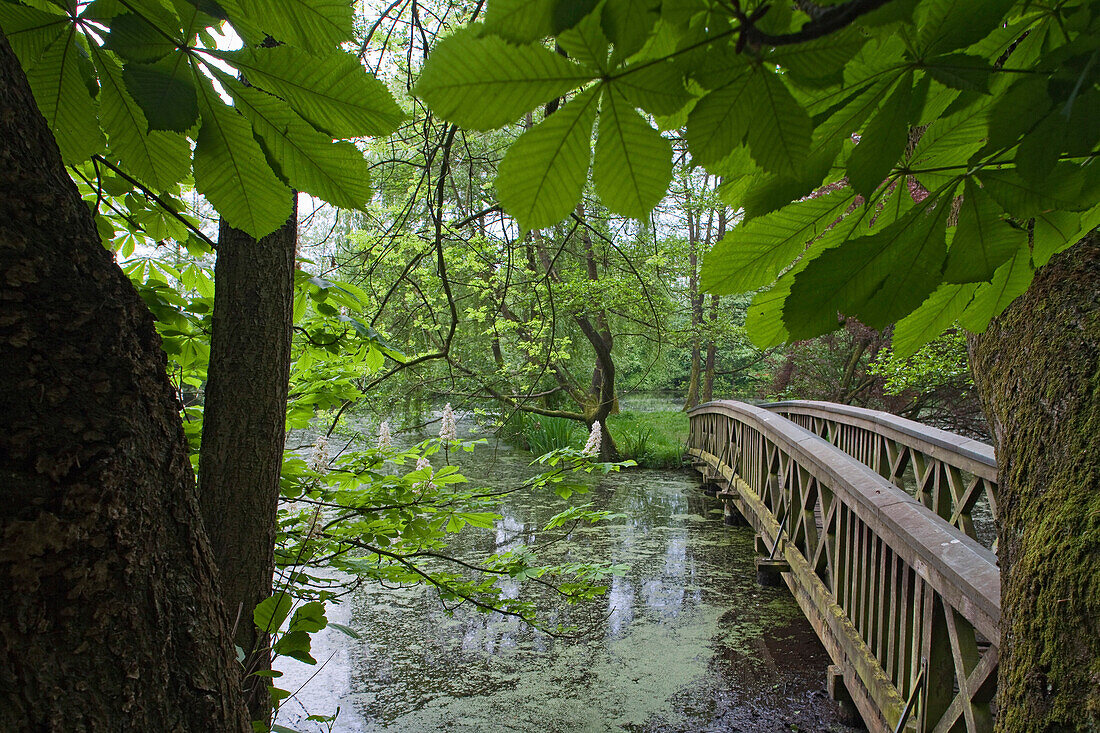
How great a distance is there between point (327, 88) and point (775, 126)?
17.0 inches

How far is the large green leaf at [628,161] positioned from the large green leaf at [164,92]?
15.7 inches

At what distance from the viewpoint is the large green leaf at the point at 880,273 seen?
0.46 metres

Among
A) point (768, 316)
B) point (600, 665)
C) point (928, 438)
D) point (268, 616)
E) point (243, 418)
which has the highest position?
point (768, 316)

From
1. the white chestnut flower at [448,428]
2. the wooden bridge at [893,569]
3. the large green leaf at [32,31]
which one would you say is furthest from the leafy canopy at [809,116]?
the white chestnut flower at [448,428]

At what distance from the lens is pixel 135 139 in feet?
2.16

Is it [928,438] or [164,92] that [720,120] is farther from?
[928,438]

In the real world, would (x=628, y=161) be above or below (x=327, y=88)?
below

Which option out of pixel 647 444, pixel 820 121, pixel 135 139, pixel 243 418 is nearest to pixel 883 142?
pixel 820 121

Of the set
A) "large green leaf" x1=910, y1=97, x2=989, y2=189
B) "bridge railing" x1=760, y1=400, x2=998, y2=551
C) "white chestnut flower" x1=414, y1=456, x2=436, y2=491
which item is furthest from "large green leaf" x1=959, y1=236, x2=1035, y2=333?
"white chestnut flower" x1=414, y1=456, x2=436, y2=491

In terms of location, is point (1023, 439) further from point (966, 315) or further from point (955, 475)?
point (955, 475)

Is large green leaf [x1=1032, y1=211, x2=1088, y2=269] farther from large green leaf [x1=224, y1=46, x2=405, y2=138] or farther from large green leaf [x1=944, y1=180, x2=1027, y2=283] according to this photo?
large green leaf [x1=224, y1=46, x2=405, y2=138]

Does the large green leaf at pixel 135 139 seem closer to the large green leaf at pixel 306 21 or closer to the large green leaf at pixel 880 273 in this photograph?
the large green leaf at pixel 306 21

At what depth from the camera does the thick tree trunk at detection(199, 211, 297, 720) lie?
160cm

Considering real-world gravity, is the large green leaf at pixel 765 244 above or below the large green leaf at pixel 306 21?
below
